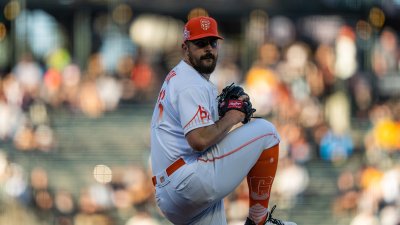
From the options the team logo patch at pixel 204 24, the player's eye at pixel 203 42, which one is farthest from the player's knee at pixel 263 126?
the team logo patch at pixel 204 24

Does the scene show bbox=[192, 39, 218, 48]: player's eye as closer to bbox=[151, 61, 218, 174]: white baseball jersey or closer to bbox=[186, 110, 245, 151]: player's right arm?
bbox=[151, 61, 218, 174]: white baseball jersey

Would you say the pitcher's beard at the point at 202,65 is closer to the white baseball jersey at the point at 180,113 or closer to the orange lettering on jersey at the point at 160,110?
the white baseball jersey at the point at 180,113

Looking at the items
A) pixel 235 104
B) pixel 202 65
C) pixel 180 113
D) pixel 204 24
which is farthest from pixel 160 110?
pixel 204 24

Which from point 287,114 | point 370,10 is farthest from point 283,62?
point 370,10

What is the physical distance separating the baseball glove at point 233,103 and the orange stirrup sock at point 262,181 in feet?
0.85

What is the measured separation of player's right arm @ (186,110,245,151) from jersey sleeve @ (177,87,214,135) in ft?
0.10

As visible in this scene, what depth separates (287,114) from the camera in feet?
44.1

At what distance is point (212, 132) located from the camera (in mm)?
5406

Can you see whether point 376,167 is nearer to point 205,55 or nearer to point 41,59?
point 41,59

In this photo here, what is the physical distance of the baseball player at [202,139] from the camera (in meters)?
5.45

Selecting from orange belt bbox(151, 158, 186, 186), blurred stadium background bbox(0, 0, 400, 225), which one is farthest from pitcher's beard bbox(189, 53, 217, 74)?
blurred stadium background bbox(0, 0, 400, 225)

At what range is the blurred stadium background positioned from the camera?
1287 centimetres

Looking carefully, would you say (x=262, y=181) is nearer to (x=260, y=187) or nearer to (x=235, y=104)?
(x=260, y=187)

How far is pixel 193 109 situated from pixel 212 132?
0.18m
